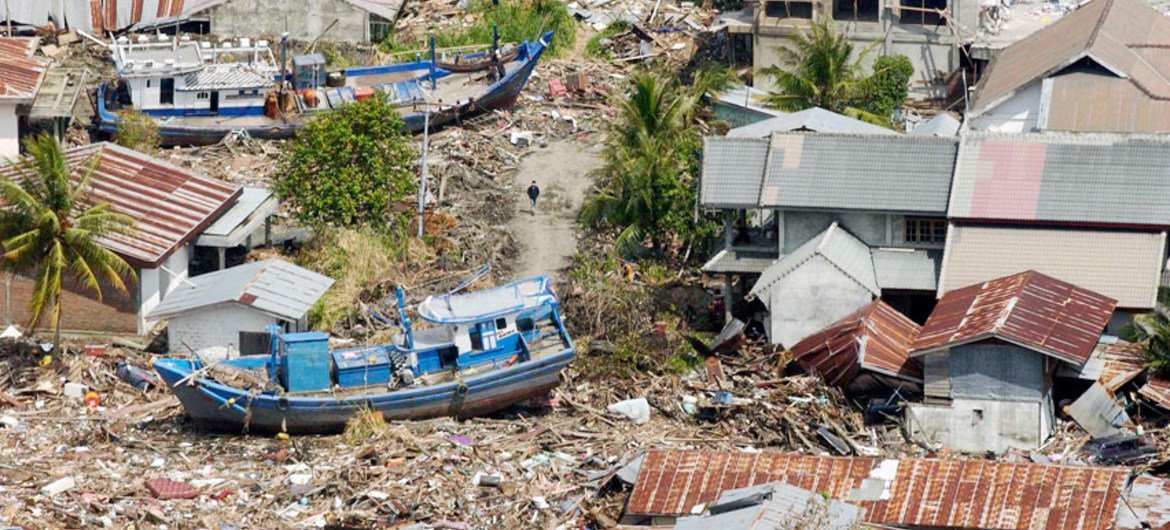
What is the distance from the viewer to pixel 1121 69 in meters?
54.5

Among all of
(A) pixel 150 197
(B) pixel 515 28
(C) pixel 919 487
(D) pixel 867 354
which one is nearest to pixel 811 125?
(D) pixel 867 354

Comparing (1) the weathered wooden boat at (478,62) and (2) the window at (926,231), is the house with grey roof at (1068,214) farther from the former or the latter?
(1) the weathered wooden boat at (478,62)

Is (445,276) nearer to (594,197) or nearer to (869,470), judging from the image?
(594,197)

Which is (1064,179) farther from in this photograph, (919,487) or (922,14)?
(922,14)

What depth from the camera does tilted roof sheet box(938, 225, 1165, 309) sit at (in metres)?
47.2

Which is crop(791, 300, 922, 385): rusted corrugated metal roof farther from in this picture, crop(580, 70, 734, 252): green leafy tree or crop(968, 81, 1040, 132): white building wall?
crop(968, 81, 1040, 132): white building wall

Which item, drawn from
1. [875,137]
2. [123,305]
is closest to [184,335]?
[123,305]

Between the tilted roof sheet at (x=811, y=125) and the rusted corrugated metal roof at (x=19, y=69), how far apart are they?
1625cm

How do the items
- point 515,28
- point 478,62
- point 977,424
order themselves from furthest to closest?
point 515,28, point 478,62, point 977,424

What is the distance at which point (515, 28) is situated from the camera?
65.9 m

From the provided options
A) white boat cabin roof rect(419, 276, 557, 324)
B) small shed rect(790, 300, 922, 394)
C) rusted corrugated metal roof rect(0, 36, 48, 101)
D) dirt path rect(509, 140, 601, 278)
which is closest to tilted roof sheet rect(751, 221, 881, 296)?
small shed rect(790, 300, 922, 394)

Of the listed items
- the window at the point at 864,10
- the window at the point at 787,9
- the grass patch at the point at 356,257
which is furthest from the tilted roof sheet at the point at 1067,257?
the window at the point at 787,9

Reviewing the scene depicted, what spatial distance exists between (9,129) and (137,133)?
10.8ft

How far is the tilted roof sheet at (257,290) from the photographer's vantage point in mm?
48000
